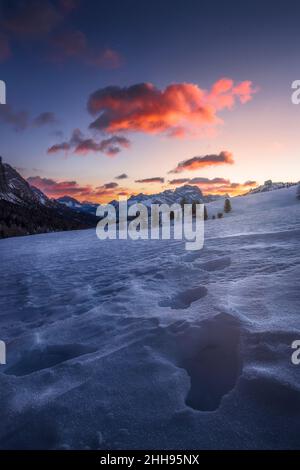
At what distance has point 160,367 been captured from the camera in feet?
9.43

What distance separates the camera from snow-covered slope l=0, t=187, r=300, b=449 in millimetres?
2082

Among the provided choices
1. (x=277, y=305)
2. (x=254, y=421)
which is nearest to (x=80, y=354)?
(x=254, y=421)

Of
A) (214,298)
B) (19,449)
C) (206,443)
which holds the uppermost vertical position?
(214,298)

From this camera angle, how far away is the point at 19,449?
6.82 ft

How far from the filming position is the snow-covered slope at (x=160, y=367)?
2.08 meters

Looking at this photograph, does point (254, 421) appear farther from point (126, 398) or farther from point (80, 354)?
point (80, 354)

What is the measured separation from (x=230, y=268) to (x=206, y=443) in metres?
4.70

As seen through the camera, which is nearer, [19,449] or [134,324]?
[19,449]

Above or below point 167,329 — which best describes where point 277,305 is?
above
